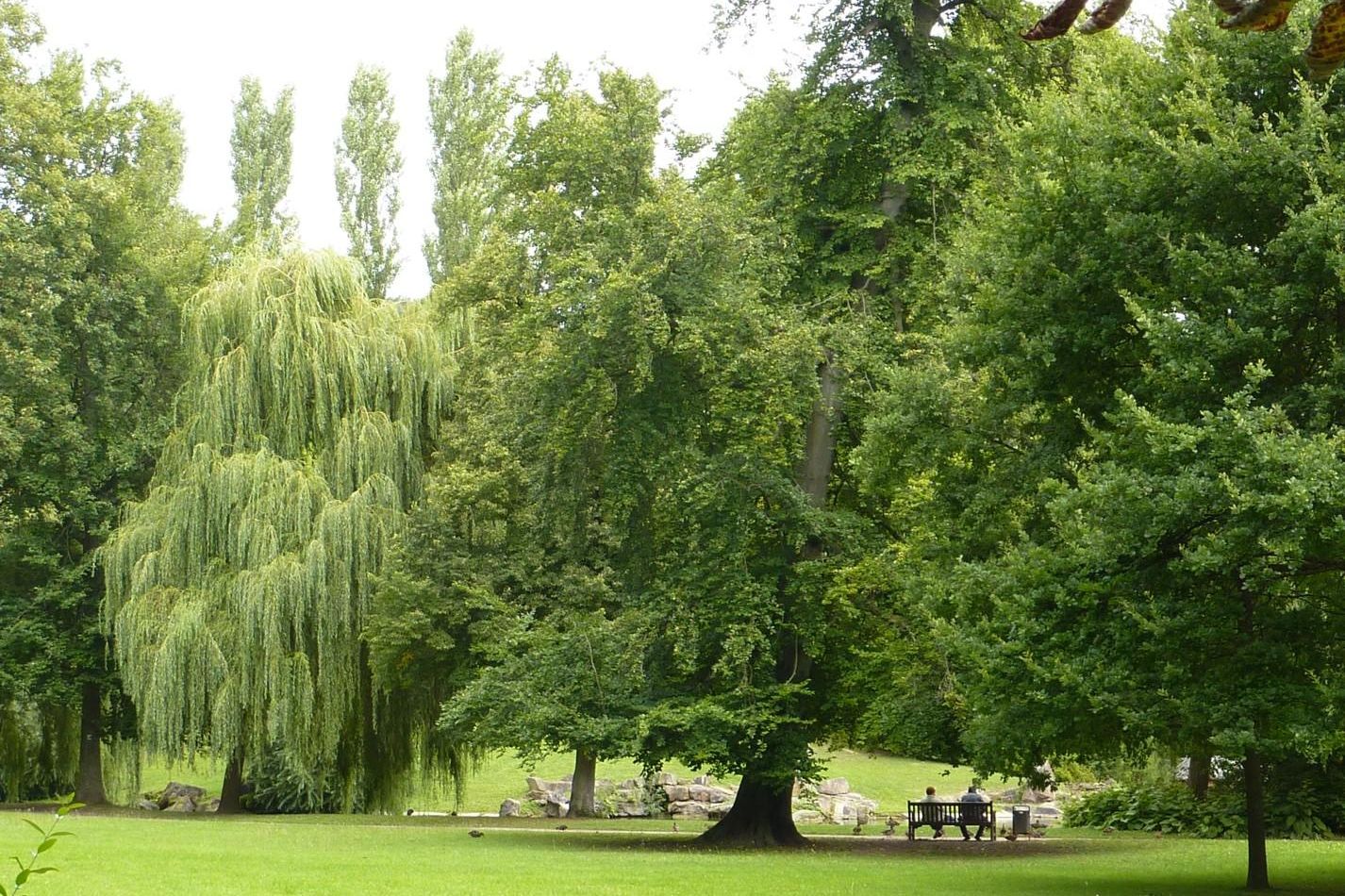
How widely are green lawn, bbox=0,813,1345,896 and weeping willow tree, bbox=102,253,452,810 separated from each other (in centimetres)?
219

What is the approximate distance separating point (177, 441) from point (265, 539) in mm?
3516

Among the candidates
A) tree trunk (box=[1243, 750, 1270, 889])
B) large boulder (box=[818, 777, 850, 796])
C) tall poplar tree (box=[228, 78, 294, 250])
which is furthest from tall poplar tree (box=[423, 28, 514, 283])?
tree trunk (box=[1243, 750, 1270, 889])

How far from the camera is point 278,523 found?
27.5 m

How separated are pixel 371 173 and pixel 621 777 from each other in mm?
24130

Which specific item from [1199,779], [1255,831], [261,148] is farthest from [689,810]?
[261,148]

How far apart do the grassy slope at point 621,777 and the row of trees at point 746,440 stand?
9848mm

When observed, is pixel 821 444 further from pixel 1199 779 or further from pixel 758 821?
pixel 1199 779

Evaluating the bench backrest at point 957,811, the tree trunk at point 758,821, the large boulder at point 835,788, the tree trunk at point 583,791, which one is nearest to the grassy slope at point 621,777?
the large boulder at point 835,788

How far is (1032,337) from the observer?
16875mm

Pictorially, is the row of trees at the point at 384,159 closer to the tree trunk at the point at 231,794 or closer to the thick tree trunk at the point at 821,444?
the tree trunk at the point at 231,794

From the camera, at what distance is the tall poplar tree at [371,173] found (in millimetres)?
52344

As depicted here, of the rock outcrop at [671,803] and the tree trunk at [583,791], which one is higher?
the tree trunk at [583,791]

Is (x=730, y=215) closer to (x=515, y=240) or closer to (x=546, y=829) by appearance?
(x=515, y=240)

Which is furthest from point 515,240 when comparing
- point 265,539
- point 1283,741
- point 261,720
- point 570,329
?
point 1283,741
